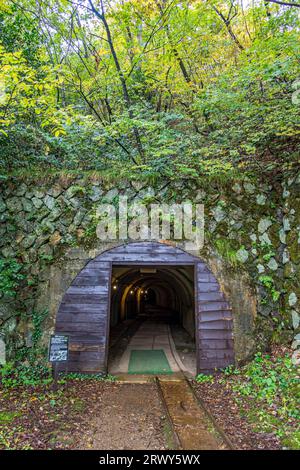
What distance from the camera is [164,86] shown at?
8.70m

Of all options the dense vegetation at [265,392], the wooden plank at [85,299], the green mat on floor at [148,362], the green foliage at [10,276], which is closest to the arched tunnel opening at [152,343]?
the green mat on floor at [148,362]

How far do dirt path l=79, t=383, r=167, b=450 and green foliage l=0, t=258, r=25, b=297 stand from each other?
9.92ft

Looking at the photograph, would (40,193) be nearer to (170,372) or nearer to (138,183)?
(138,183)

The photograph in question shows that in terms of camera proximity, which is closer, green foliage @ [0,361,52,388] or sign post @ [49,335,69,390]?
sign post @ [49,335,69,390]

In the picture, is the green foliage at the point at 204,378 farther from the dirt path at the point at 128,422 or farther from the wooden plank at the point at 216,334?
the dirt path at the point at 128,422

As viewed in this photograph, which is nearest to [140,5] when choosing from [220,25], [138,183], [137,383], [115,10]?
[115,10]

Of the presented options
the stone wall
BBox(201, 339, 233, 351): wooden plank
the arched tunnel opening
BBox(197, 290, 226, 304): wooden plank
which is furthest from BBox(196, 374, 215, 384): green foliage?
BBox(197, 290, 226, 304): wooden plank

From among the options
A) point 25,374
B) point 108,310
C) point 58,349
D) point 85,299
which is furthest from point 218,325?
point 25,374

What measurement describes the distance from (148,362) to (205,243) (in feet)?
12.4

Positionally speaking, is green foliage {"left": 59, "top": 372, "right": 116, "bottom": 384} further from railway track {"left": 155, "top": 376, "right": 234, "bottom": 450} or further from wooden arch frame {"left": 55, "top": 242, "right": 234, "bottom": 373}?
railway track {"left": 155, "top": 376, "right": 234, "bottom": 450}

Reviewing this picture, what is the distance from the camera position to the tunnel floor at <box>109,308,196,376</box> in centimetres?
673

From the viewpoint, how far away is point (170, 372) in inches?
257

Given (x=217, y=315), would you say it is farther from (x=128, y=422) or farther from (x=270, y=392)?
(x=128, y=422)

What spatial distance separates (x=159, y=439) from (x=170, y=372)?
2830 millimetres
